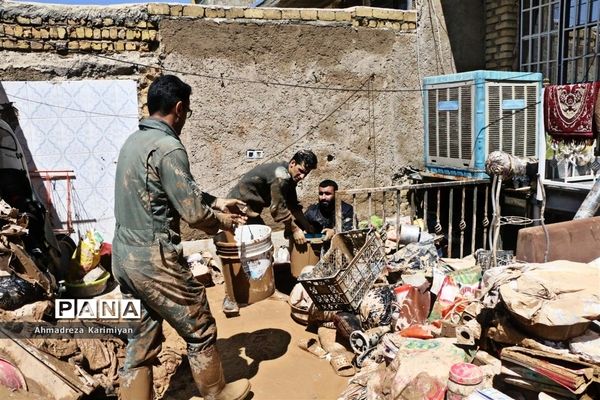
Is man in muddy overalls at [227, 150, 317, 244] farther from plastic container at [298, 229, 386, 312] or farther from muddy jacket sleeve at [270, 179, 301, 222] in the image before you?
plastic container at [298, 229, 386, 312]

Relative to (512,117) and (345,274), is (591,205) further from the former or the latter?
(345,274)

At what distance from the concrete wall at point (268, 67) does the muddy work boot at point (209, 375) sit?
12.3ft

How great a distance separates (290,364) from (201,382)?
1064mm

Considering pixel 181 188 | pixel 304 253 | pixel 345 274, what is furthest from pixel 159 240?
pixel 304 253

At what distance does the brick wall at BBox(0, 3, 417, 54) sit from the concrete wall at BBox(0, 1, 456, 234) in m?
0.01

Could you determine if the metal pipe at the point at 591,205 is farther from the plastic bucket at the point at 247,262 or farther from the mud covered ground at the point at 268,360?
the plastic bucket at the point at 247,262

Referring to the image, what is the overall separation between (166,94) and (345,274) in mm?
2011

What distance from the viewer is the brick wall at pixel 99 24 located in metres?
5.81

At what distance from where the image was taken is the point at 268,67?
678cm

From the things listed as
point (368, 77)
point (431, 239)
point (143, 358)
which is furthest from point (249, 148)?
point (143, 358)

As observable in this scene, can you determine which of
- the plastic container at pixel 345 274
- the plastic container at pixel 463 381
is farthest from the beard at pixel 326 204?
the plastic container at pixel 463 381

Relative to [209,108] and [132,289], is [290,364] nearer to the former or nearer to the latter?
[132,289]

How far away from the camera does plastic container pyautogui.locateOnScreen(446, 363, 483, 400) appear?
Result: 290cm

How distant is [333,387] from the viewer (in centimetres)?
377
